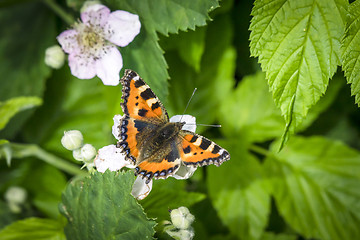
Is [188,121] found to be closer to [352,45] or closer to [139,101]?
[139,101]

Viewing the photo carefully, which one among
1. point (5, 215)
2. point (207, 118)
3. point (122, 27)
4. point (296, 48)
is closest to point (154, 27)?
point (122, 27)

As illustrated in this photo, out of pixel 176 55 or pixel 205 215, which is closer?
pixel 176 55

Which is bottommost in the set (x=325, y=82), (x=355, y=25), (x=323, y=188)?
(x=323, y=188)

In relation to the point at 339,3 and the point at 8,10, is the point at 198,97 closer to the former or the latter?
the point at 339,3

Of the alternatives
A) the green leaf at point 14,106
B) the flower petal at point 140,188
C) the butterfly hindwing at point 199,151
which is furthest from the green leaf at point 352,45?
the green leaf at point 14,106

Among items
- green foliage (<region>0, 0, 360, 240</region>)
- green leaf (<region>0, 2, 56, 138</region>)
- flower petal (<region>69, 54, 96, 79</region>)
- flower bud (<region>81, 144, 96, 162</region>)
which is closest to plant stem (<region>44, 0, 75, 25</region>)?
green foliage (<region>0, 0, 360, 240</region>)

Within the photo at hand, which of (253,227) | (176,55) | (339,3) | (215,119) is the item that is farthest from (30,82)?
(339,3)

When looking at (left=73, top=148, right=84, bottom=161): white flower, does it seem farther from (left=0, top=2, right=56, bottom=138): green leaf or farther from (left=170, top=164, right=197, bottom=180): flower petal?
(left=0, top=2, right=56, bottom=138): green leaf

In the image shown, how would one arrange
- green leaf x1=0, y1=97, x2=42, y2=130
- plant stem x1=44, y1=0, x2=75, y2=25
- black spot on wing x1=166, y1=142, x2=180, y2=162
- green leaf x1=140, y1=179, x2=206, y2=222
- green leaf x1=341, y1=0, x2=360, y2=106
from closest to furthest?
green leaf x1=341, y1=0, x2=360, y2=106, black spot on wing x1=166, y1=142, x2=180, y2=162, green leaf x1=140, y1=179, x2=206, y2=222, green leaf x1=0, y1=97, x2=42, y2=130, plant stem x1=44, y1=0, x2=75, y2=25
